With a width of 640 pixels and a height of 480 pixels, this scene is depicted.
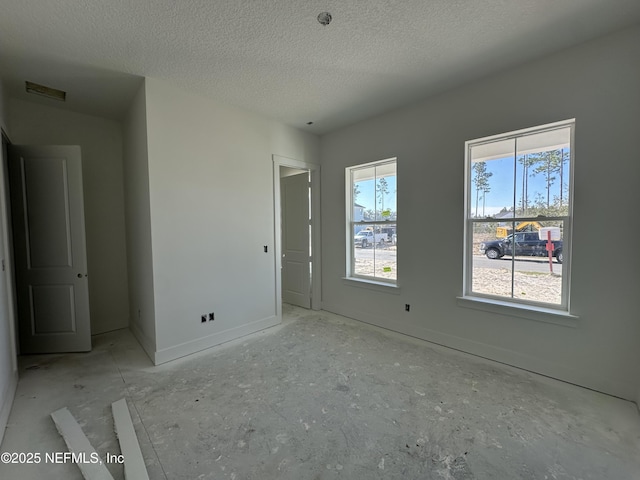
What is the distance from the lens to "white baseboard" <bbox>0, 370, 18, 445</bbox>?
6.09 ft

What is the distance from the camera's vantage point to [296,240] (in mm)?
4695

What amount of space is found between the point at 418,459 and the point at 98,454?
1.88 m

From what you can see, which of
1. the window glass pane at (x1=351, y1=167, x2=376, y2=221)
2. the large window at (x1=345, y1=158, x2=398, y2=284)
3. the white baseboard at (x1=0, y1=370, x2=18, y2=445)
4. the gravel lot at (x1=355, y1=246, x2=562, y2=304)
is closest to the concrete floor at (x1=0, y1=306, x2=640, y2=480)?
the white baseboard at (x1=0, y1=370, x2=18, y2=445)

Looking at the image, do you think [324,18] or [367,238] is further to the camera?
[367,238]

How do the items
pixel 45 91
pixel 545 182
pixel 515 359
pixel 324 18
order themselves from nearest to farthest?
pixel 324 18 → pixel 545 182 → pixel 515 359 → pixel 45 91

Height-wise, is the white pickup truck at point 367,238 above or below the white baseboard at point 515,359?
above

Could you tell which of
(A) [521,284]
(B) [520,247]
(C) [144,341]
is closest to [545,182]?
(B) [520,247]

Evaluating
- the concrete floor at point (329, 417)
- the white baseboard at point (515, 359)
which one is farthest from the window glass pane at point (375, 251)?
the concrete floor at point (329, 417)

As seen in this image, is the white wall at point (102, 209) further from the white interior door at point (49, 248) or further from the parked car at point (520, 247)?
the parked car at point (520, 247)

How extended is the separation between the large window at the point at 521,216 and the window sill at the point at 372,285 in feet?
2.80

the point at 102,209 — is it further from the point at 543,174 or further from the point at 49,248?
the point at 543,174

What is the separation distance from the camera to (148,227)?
2.79 metres

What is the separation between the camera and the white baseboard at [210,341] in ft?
9.23

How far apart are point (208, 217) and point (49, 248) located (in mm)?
1652
